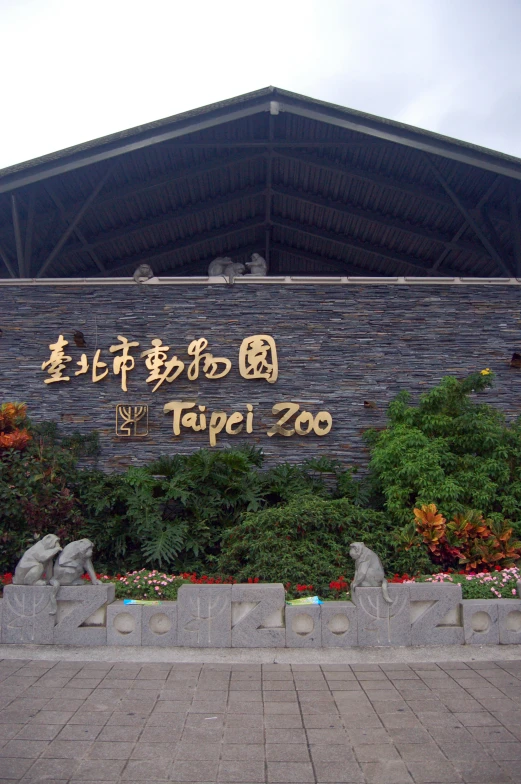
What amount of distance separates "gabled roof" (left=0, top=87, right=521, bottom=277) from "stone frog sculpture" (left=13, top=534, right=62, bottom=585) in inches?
226

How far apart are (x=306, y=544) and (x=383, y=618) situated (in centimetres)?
127

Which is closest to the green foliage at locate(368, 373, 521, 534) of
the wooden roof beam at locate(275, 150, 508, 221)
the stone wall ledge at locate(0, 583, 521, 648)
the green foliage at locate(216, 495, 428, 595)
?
the green foliage at locate(216, 495, 428, 595)

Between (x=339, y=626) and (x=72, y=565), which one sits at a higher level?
(x=72, y=565)

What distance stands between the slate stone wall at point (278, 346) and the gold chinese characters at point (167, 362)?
10cm

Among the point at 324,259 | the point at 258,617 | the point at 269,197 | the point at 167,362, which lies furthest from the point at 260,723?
the point at 324,259

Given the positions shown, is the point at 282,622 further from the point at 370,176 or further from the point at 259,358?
the point at 370,176

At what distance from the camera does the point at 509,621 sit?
18.3 feet

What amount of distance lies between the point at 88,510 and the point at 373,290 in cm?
550

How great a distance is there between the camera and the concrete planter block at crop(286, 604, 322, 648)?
5492mm

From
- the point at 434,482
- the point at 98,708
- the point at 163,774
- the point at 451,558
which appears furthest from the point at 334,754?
the point at 434,482

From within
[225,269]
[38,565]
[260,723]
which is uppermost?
[225,269]

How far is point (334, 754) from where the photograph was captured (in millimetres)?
3557

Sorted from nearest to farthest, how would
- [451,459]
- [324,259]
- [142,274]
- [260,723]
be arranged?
[260,723], [451,459], [142,274], [324,259]

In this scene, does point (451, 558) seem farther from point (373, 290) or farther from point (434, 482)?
point (373, 290)
